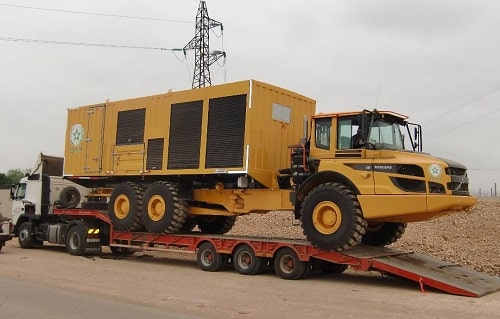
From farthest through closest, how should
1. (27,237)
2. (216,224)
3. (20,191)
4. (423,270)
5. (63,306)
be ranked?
(20,191), (27,237), (216,224), (423,270), (63,306)

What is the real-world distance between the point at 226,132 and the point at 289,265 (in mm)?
3587

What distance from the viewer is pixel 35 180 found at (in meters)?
19.9

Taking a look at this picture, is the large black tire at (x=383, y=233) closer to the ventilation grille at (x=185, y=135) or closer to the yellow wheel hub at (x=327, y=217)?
the yellow wheel hub at (x=327, y=217)

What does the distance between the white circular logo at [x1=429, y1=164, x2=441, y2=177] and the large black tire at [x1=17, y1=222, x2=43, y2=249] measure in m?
14.5

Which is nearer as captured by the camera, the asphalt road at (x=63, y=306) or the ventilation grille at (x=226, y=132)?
the asphalt road at (x=63, y=306)

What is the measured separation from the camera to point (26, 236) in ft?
65.0

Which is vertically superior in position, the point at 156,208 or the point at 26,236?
the point at 156,208

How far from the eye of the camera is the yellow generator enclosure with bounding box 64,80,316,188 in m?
13.3

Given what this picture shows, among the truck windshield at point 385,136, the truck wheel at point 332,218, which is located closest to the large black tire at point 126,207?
the truck wheel at point 332,218

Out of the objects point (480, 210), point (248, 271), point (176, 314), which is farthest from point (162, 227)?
point (480, 210)

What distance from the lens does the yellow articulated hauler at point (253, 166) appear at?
11164 millimetres

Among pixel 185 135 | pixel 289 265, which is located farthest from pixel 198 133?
pixel 289 265

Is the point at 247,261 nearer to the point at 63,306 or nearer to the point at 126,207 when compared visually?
the point at 126,207

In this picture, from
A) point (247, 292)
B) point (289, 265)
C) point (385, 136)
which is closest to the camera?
point (247, 292)
